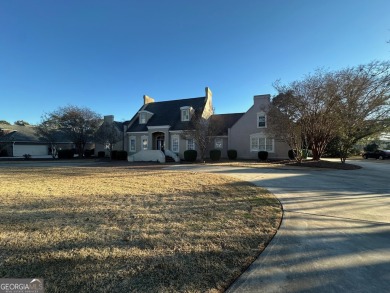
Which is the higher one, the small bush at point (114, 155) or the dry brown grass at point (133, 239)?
the small bush at point (114, 155)

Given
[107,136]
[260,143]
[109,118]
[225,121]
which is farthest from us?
[109,118]

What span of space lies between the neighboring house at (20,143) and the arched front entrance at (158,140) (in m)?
16.7

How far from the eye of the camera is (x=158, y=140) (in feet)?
96.9

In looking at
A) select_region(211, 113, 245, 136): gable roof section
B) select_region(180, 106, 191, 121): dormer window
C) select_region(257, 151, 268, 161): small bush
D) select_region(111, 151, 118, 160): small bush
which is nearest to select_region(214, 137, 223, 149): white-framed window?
select_region(211, 113, 245, 136): gable roof section

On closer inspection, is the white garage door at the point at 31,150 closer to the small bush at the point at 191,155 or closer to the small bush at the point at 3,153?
the small bush at the point at 3,153

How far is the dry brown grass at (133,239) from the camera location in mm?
2920

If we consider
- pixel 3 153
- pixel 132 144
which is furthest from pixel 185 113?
pixel 3 153

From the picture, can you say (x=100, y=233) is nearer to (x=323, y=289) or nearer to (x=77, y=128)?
(x=323, y=289)

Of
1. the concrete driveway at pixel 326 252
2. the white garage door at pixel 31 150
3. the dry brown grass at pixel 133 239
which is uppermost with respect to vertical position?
the white garage door at pixel 31 150

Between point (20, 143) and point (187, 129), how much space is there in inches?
1159

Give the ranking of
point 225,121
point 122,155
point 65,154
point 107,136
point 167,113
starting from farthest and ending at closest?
point 65,154, point 167,113, point 225,121, point 122,155, point 107,136

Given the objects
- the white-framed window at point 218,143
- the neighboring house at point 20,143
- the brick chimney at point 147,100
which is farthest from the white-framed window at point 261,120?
the neighboring house at point 20,143

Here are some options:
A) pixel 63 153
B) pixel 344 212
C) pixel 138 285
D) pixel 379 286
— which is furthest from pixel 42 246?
pixel 63 153

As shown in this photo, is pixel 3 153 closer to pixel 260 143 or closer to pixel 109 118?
pixel 109 118
